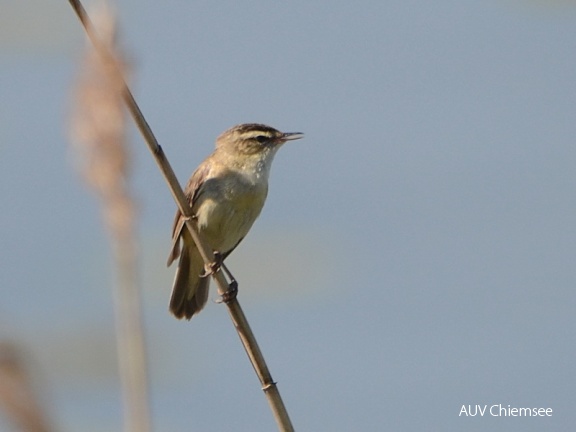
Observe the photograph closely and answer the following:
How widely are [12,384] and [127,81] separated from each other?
0.53 meters

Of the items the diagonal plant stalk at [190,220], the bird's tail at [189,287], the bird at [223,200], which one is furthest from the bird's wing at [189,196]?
the diagonal plant stalk at [190,220]

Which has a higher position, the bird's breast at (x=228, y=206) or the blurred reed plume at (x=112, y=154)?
the bird's breast at (x=228, y=206)

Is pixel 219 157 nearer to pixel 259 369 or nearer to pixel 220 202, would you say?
pixel 220 202

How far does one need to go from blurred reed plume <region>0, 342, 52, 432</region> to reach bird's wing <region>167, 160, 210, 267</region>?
249cm

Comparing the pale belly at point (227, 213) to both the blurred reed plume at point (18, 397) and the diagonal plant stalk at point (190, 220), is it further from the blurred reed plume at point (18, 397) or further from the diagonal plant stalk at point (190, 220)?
the blurred reed plume at point (18, 397)

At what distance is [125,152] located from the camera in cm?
126

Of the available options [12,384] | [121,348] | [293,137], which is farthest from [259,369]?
[293,137]

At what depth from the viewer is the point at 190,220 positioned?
2326mm

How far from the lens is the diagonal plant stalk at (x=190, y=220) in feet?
4.73

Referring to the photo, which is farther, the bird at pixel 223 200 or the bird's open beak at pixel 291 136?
the bird's open beak at pixel 291 136

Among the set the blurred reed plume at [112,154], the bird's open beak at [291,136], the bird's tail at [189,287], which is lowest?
the blurred reed plume at [112,154]

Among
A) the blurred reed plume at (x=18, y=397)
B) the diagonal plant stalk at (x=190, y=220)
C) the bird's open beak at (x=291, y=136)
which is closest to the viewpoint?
the blurred reed plume at (x=18, y=397)

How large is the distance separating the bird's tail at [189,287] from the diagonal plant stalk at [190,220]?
61.7 inches

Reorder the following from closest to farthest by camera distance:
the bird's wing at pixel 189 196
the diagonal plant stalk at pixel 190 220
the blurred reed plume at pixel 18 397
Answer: the blurred reed plume at pixel 18 397, the diagonal plant stalk at pixel 190 220, the bird's wing at pixel 189 196
